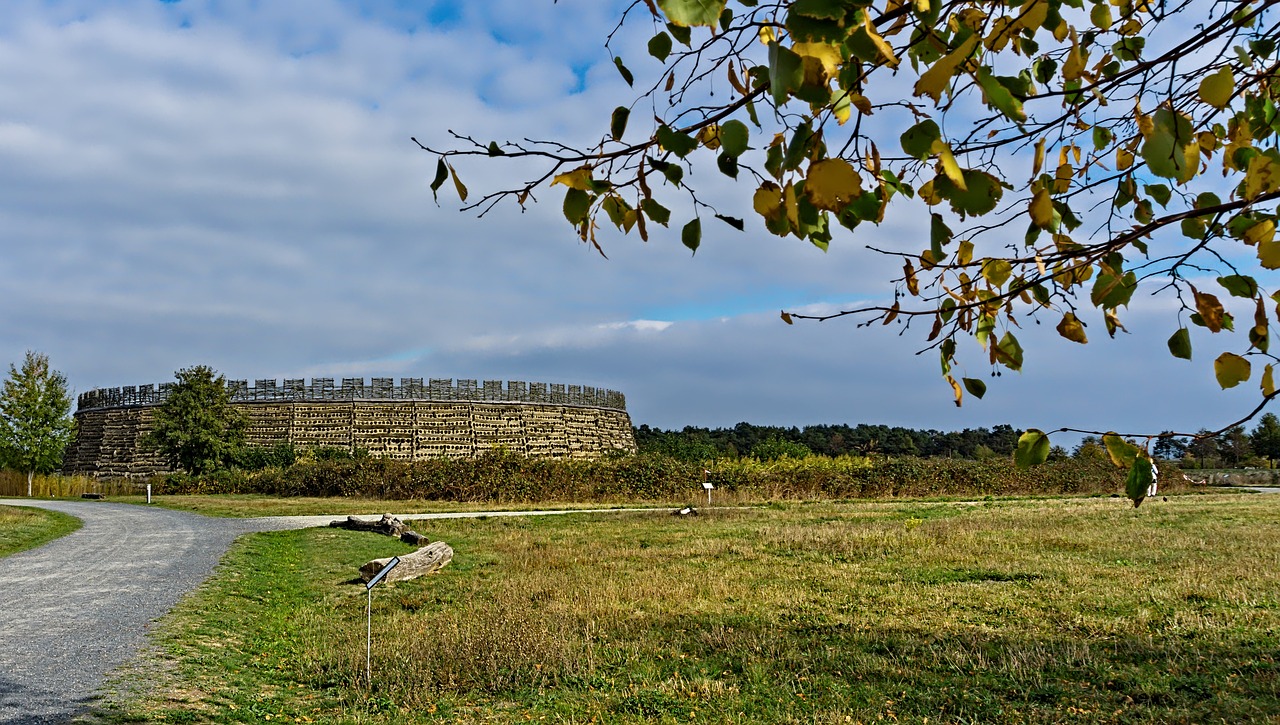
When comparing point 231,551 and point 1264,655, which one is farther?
point 231,551

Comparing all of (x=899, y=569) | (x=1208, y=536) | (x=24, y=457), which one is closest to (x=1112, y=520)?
(x=1208, y=536)

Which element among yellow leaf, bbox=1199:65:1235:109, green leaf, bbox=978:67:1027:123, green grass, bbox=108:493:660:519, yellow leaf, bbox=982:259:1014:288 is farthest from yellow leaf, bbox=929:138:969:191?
green grass, bbox=108:493:660:519

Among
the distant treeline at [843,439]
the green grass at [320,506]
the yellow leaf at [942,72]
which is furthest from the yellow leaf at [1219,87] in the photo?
the distant treeline at [843,439]

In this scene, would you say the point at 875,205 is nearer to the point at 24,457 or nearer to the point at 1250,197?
the point at 1250,197

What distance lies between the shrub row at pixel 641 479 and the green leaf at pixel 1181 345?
29188mm

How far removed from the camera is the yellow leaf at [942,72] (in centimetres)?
189

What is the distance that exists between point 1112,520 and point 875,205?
20770 mm

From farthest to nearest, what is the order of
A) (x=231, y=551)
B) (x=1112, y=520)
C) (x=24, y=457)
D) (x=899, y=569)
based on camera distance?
(x=24, y=457), (x=1112, y=520), (x=231, y=551), (x=899, y=569)

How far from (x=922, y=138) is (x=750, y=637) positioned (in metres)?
6.76

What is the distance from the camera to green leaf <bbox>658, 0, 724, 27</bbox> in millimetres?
2016

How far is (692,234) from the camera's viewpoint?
2584mm

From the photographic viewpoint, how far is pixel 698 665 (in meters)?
7.41

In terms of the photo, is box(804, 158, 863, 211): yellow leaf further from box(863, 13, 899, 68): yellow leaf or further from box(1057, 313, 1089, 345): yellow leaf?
box(1057, 313, 1089, 345): yellow leaf

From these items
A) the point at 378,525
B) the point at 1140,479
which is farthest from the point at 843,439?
the point at 1140,479
